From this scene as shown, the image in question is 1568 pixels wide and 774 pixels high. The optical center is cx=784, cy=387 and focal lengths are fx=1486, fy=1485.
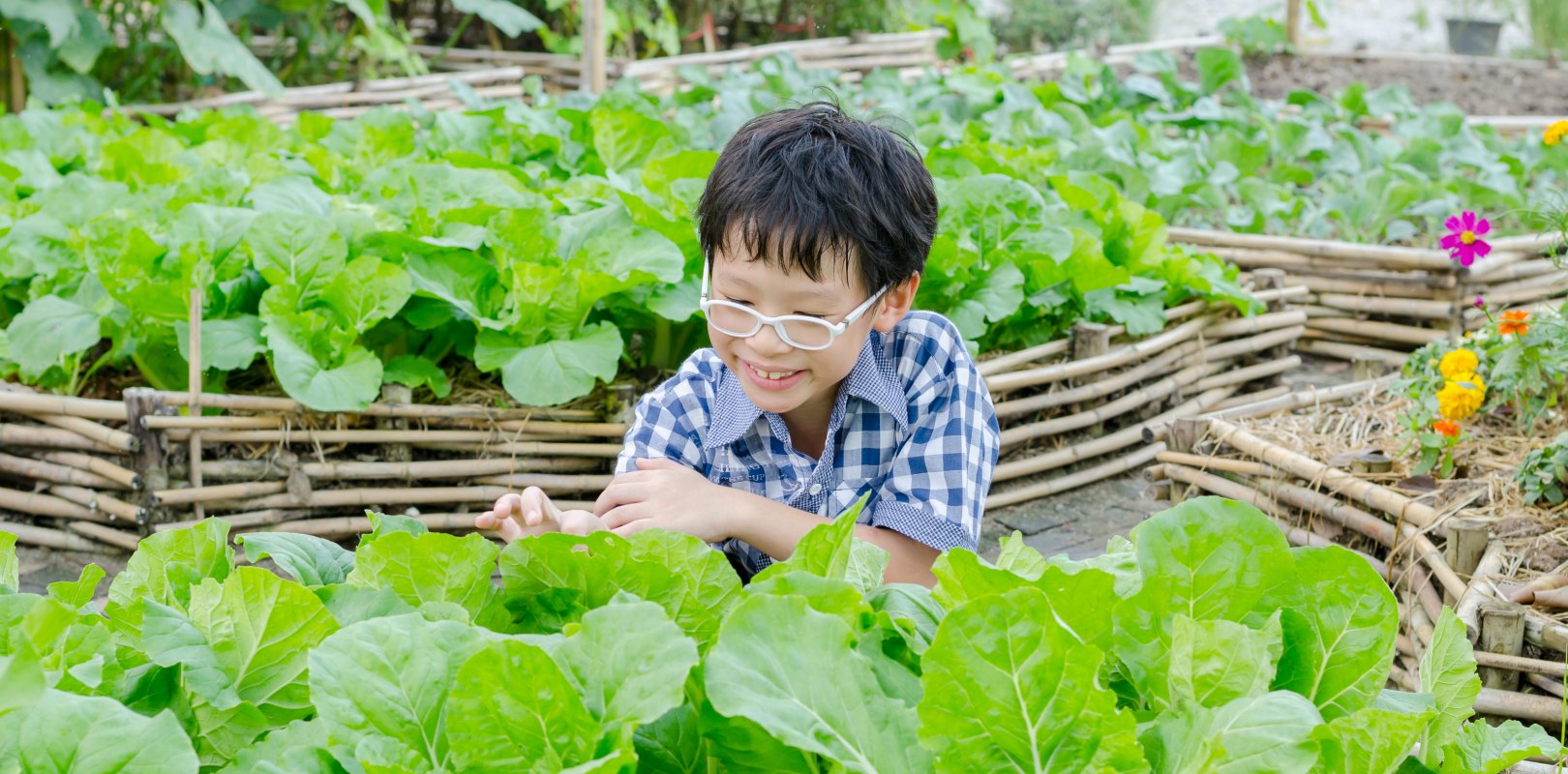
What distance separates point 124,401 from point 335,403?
446 millimetres

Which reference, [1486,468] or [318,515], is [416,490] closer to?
[318,515]

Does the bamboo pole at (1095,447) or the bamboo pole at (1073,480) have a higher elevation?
the bamboo pole at (1095,447)

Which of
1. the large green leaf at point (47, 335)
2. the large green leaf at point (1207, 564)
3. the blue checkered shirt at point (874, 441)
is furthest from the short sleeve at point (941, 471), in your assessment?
the large green leaf at point (47, 335)

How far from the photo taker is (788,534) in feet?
6.47

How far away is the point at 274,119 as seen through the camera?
671 centimetres

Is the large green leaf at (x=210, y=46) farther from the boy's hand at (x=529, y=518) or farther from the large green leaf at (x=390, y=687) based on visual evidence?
the large green leaf at (x=390, y=687)

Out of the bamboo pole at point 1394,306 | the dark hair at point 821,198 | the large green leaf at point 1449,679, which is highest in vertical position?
the dark hair at point 821,198

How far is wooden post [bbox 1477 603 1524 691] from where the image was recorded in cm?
197

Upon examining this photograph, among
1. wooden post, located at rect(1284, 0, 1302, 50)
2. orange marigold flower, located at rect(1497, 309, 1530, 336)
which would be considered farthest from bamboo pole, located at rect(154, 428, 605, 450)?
wooden post, located at rect(1284, 0, 1302, 50)

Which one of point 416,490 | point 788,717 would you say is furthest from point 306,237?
point 788,717

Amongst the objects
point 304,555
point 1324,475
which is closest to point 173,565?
point 304,555

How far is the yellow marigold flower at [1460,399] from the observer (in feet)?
8.37

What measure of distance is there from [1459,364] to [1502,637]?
0.81m

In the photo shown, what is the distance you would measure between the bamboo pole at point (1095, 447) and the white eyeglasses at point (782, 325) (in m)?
1.54
